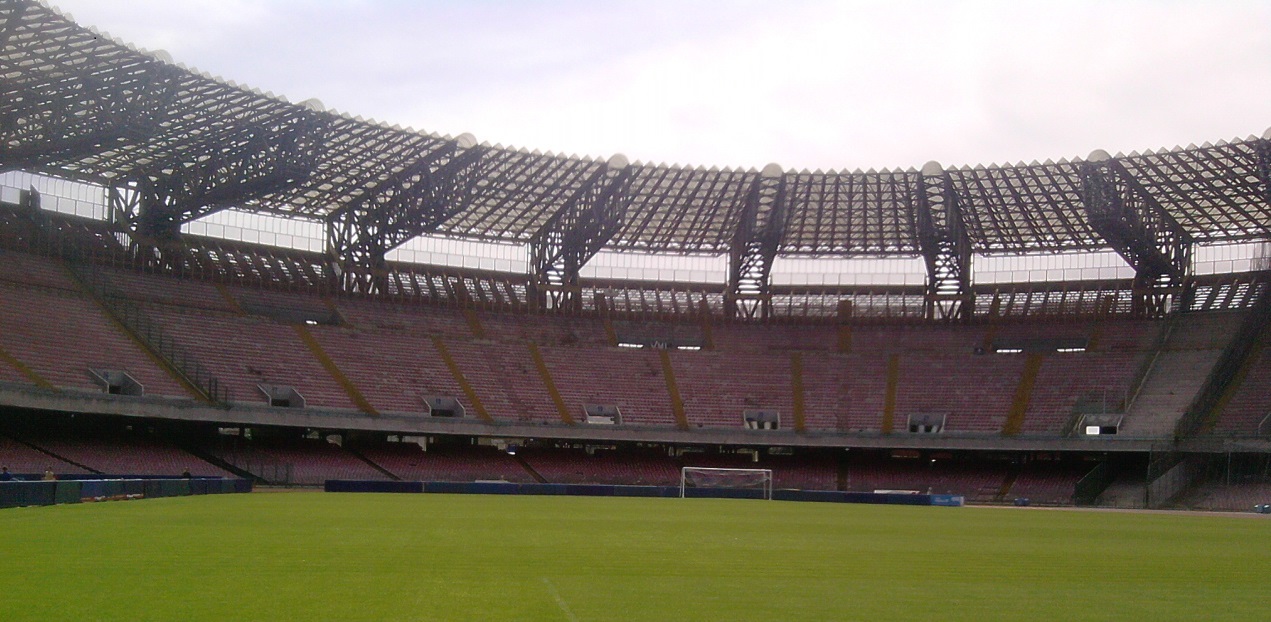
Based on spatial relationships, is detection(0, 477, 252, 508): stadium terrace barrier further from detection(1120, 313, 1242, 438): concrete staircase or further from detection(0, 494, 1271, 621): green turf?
detection(1120, 313, 1242, 438): concrete staircase

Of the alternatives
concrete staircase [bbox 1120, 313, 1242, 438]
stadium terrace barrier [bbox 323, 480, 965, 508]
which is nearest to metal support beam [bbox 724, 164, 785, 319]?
stadium terrace barrier [bbox 323, 480, 965, 508]

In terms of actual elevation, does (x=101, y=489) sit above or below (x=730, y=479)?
above

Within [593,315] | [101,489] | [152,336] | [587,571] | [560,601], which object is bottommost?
[101,489]

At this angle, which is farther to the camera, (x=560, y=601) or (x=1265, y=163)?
(x=1265, y=163)

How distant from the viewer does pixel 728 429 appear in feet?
215

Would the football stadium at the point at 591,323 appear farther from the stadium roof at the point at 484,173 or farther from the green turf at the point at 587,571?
the green turf at the point at 587,571

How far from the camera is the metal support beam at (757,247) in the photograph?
66669 millimetres

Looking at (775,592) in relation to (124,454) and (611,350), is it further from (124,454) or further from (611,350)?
(611,350)

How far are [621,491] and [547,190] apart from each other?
18776mm

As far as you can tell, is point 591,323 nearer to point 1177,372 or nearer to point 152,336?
point 152,336

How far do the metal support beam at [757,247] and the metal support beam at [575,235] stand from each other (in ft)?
25.0

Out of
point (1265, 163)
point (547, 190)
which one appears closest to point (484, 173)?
point (547, 190)

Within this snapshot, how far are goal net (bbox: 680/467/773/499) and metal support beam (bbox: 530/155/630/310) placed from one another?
53.5ft

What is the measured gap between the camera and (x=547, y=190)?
65938 mm
